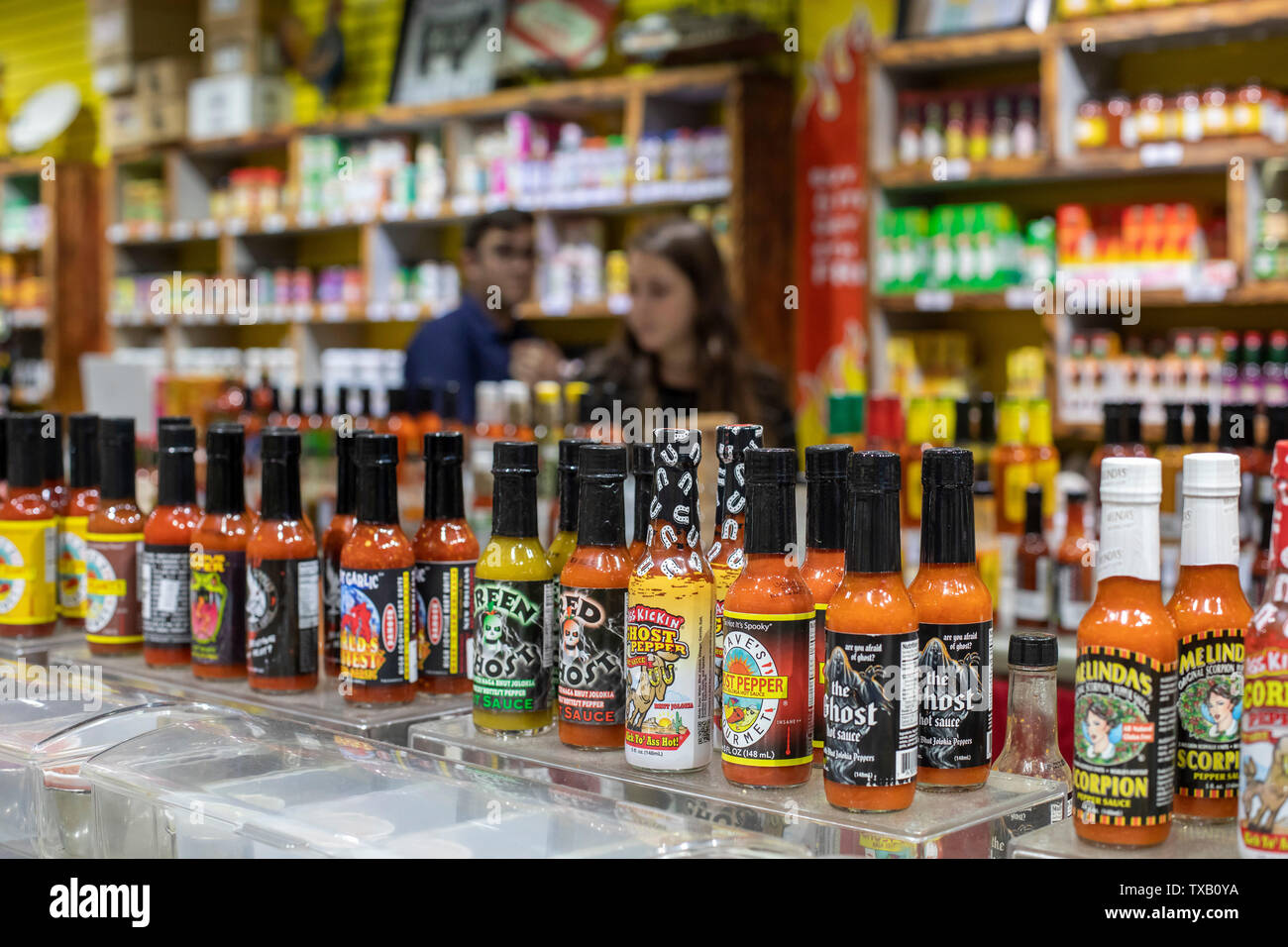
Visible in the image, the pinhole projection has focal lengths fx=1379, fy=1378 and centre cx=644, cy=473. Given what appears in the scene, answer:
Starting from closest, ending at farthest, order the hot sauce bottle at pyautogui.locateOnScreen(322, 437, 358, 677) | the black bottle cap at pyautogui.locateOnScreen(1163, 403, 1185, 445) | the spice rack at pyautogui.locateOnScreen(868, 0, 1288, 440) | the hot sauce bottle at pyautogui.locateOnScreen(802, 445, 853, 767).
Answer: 1. the hot sauce bottle at pyautogui.locateOnScreen(802, 445, 853, 767)
2. the hot sauce bottle at pyautogui.locateOnScreen(322, 437, 358, 677)
3. the black bottle cap at pyautogui.locateOnScreen(1163, 403, 1185, 445)
4. the spice rack at pyautogui.locateOnScreen(868, 0, 1288, 440)

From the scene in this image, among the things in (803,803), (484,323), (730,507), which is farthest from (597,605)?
(484,323)

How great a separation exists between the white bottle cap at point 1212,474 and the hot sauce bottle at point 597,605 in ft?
1.71

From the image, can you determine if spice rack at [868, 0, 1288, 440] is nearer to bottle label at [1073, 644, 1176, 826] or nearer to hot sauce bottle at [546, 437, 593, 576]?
hot sauce bottle at [546, 437, 593, 576]

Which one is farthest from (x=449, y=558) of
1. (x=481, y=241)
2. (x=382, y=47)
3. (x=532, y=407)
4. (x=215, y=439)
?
(x=382, y=47)

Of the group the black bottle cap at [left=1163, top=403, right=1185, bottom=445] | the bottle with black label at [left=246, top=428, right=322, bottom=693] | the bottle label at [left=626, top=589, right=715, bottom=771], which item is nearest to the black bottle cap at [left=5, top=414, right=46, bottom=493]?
the bottle with black label at [left=246, top=428, right=322, bottom=693]

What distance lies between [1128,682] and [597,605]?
1.66 ft

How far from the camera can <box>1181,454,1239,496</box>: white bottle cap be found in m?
1.10

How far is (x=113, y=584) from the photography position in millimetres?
1843

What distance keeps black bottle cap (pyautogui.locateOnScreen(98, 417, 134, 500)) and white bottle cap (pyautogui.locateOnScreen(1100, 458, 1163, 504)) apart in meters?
1.31

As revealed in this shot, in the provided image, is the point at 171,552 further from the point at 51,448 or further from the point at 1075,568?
the point at 1075,568

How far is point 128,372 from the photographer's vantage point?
3.75 metres

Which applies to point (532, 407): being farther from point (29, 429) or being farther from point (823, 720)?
point (823, 720)

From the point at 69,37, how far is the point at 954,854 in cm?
921

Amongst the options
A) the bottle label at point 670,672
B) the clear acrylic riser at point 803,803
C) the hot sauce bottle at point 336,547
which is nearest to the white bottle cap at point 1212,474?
the clear acrylic riser at point 803,803
